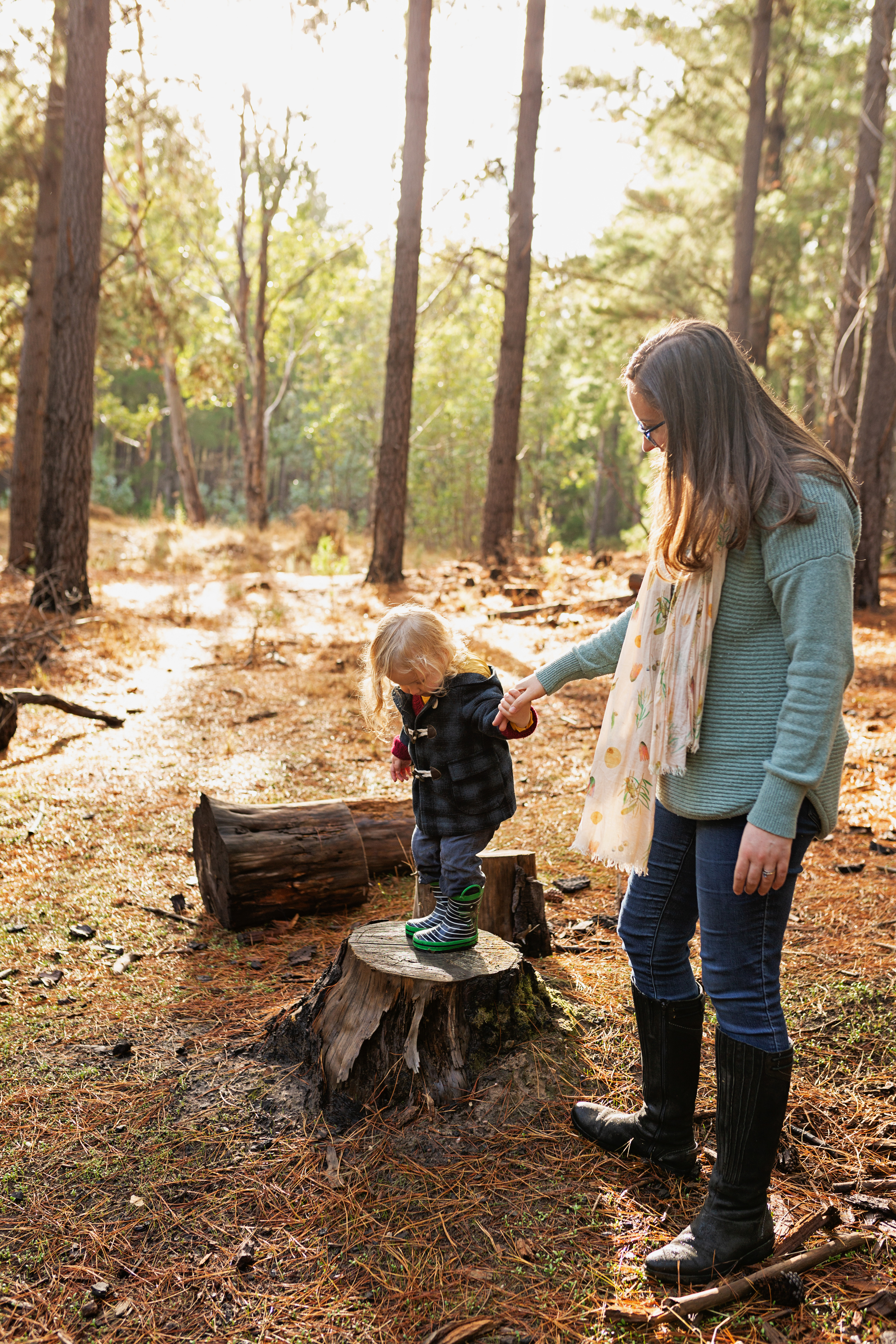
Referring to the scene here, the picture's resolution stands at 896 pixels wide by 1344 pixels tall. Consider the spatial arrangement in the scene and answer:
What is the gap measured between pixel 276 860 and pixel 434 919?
1273mm

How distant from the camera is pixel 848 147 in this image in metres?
19.0

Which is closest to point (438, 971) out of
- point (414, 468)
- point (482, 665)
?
point (482, 665)

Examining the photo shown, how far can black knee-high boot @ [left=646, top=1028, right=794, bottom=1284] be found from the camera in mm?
2146

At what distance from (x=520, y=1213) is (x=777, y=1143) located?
2.24 ft

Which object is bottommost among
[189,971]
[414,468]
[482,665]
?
[189,971]

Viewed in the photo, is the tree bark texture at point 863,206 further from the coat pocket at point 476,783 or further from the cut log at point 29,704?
the coat pocket at point 476,783

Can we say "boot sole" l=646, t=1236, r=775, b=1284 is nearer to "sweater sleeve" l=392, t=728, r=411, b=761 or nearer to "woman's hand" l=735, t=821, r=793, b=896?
"woman's hand" l=735, t=821, r=793, b=896

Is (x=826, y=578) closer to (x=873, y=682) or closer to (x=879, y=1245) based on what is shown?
(x=879, y=1245)

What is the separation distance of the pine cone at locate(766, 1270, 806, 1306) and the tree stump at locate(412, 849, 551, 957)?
1625 millimetres

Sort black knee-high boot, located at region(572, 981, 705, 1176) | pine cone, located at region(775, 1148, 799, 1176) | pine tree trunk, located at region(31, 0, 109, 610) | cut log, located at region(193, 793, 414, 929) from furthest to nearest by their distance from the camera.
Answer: pine tree trunk, located at region(31, 0, 109, 610) → cut log, located at region(193, 793, 414, 929) → pine cone, located at region(775, 1148, 799, 1176) → black knee-high boot, located at region(572, 981, 705, 1176)

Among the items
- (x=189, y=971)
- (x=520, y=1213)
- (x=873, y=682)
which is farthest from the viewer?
(x=873, y=682)

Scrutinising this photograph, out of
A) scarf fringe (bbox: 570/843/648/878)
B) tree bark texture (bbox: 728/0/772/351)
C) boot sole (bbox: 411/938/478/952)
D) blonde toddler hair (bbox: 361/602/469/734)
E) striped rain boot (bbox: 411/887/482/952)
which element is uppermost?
tree bark texture (bbox: 728/0/772/351)

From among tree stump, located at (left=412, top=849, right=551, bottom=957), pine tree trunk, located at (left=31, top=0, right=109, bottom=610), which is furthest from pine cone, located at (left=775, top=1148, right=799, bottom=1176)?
pine tree trunk, located at (left=31, top=0, right=109, bottom=610)

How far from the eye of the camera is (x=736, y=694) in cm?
211
